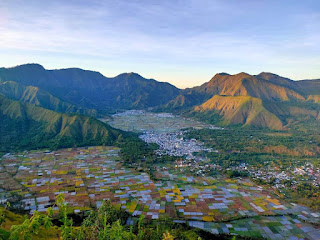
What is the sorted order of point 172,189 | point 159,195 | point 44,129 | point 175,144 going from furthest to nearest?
point 44,129
point 175,144
point 172,189
point 159,195

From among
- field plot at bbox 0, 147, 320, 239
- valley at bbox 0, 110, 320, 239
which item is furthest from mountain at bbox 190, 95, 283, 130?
field plot at bbox 0, 147, 320, 239

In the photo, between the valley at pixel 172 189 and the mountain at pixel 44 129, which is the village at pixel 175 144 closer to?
the valley at pixel 172 189

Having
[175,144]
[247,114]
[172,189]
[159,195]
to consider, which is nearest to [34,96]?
[175,144]

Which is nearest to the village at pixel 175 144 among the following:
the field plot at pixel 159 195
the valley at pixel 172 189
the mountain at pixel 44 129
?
the valley at pixel 172 189

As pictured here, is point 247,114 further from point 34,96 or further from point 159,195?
point 34,96

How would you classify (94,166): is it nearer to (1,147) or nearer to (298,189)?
(1,147)

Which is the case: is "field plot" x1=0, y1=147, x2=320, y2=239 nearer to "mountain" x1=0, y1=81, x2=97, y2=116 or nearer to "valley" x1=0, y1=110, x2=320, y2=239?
"valley" x1=0, y1=110, x2=320, y2=239
